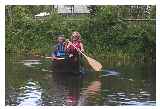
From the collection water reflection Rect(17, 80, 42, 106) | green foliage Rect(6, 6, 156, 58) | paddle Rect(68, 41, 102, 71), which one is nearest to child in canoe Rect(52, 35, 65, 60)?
green foliage Rect(6, 6, 156, 58)

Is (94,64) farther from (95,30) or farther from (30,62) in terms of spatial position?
(30,62)

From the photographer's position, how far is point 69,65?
5336 millimetres

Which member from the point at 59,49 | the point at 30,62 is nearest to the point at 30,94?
the point at 30,62

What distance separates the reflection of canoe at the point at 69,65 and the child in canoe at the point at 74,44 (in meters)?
0.05

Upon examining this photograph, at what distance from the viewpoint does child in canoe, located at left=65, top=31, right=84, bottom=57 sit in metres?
4.81

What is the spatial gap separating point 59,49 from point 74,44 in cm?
24

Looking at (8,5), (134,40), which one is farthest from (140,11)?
(8,5)

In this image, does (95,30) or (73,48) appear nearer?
(95,30)

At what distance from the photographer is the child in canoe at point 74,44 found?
4.81 metres

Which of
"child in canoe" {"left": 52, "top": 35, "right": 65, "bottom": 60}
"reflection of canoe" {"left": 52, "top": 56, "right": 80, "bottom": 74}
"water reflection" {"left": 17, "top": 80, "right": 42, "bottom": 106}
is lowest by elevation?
"water reflection" {"left": 17, "top": 80, "right": 42, "bottom": 106}

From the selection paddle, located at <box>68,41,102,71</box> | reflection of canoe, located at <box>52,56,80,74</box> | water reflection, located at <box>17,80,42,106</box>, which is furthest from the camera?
reflection of canoe, located at <box>52,56,80,74</box>

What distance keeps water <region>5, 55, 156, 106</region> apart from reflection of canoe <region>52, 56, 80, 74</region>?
0.05m

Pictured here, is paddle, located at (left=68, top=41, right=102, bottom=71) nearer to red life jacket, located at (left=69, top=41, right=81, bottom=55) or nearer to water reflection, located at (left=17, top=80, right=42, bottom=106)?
red life jacket, located at (left=69, top=41, right=81, bottom=55)

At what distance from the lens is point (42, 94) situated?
4.56 m
